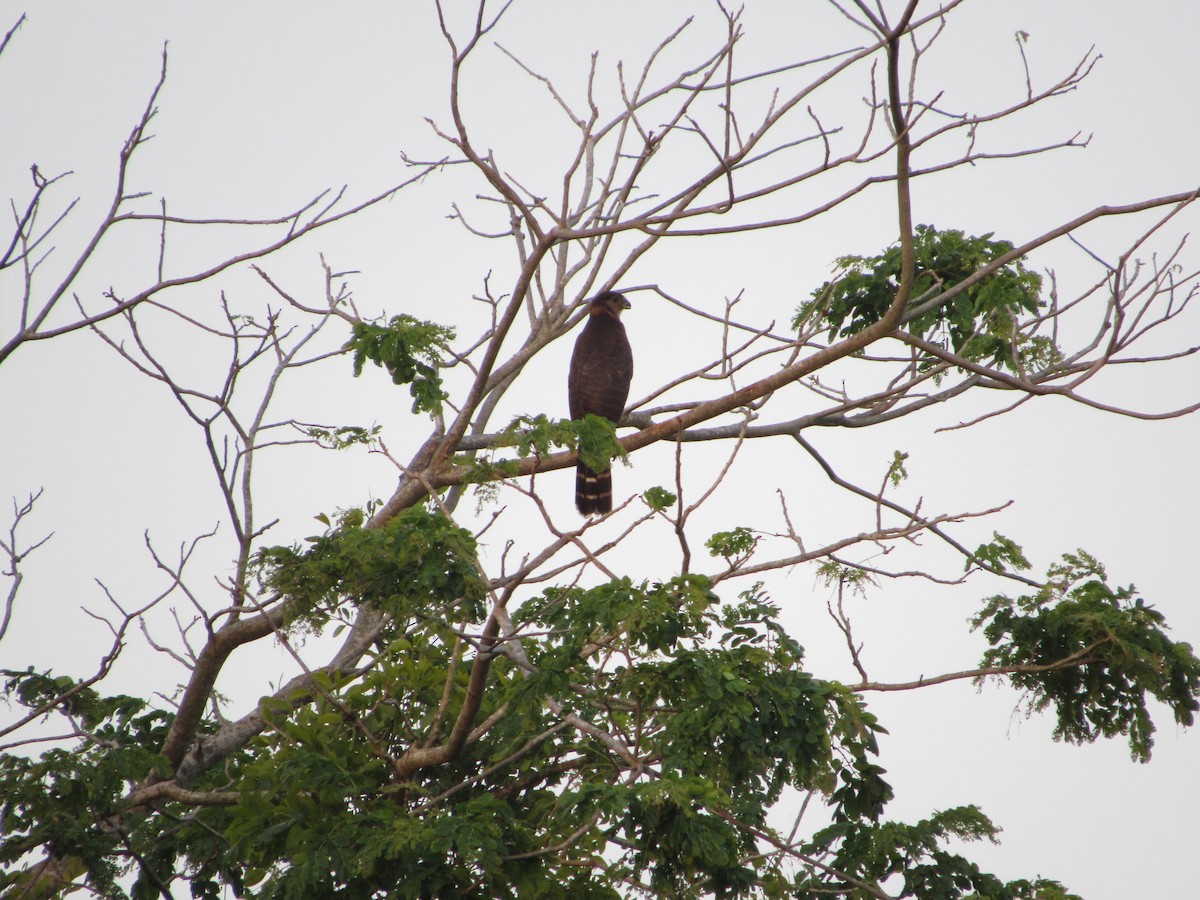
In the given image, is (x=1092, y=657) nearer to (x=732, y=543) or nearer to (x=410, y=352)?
(x=732, y=543)

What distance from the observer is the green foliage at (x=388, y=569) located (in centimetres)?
444

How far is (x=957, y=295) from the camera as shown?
6.34m

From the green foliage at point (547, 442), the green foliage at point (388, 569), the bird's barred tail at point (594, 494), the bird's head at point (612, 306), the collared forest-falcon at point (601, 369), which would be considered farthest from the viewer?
the bird's head at point (612, 306)

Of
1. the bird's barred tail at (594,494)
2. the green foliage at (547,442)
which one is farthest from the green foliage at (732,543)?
the bird's barred tail at (594,494)

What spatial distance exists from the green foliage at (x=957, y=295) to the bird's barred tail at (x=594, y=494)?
1.95m

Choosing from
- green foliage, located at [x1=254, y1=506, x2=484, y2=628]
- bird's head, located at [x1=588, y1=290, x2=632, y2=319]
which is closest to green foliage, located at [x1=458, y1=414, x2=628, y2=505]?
green foliage, located at [x1=254, y1=506, x2=484, y2=628]

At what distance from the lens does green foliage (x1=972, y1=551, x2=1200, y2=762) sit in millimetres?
5324

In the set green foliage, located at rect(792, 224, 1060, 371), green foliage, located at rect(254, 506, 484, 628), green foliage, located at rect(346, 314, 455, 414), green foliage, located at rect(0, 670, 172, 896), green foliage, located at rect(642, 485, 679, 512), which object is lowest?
green foliage, located at rect(0, 670, 172, 896)

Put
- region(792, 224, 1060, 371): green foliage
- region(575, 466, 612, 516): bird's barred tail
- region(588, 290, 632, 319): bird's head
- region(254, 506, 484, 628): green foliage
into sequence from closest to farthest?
region(254, 506, 484, 628): green foliage → region(792, 224, 1060, 371): green foliage → region(575, 466, 612, 516): bird's barred tail → region(588, 290, 632, 319): bird's head

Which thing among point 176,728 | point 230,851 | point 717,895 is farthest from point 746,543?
point 176,728

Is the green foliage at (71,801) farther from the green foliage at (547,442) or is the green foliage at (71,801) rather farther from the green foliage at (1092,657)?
the green foliage at (1092,657)

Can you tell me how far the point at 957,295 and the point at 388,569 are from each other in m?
3.75

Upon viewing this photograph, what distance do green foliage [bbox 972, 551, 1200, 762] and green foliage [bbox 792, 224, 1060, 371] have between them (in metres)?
1.34

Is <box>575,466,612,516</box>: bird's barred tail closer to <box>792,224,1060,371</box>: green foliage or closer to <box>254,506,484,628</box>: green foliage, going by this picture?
Answer: <box>792,224,1060,371</box>: green foliage
